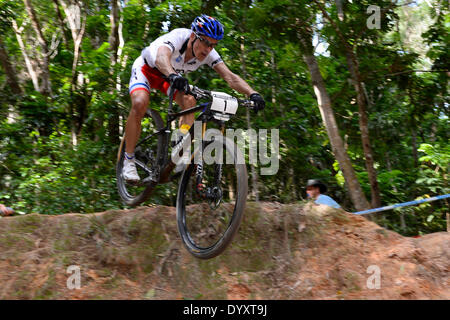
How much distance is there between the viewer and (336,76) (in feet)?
34.7

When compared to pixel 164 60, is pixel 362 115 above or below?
above

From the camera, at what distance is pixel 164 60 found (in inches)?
149

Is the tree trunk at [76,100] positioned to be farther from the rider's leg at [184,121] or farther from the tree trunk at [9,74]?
the rider's leg at [184,121]

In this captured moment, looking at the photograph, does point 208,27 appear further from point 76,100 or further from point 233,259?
point 76,100

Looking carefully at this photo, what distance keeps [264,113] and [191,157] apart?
6.66 m

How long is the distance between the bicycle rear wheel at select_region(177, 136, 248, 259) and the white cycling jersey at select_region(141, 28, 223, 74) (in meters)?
0.94

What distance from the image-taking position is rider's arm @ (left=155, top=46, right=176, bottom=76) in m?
3.73

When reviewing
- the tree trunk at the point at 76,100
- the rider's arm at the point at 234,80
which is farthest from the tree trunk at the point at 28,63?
the rider's arm at the point at 234,80

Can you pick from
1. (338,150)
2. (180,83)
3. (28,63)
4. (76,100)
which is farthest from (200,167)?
(28,63)

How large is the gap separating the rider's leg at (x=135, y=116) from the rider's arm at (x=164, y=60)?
19.9 inches

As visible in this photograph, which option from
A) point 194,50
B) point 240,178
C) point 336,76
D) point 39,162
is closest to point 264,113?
point 336,76

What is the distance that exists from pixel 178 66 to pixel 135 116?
0.68 meters

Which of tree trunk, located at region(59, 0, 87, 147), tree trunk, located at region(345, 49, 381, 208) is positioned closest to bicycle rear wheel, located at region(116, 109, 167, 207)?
tree trunk, located at region(345, 49, 381, 208)

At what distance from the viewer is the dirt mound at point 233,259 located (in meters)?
3.44
